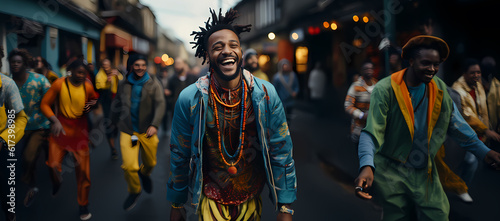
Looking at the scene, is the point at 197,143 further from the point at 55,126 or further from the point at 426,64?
the point at 55,126

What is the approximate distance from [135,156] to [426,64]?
11.2 feet

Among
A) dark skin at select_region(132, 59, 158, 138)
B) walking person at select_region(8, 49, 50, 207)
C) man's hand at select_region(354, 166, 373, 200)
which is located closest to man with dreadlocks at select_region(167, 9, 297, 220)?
man's hand at select_region(354, 166, 373, 200)

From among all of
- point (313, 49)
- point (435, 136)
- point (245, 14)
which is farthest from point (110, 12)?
point (245, 14)

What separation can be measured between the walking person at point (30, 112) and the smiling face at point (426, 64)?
172 inches

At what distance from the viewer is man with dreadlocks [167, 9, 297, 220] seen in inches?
100

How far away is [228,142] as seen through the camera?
2646 millimetres

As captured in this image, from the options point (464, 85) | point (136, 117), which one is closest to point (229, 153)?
point (136, 117)

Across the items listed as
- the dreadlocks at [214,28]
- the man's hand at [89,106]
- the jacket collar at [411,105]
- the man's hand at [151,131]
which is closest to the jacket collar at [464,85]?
the jacket collar at [411,105]

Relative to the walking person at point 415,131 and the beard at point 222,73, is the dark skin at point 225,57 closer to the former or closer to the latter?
the beard at point 222,73

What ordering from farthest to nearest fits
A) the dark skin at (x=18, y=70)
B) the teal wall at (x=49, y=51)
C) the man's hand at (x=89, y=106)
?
the teal wall at (x=49, y=51)
the man's hand at (x=89, y=106)
the dark skin at (x=18, y=70)

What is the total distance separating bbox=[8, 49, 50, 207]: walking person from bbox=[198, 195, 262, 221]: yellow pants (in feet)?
10.9

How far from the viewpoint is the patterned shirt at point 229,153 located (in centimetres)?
260

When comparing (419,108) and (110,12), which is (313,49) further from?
(419,108)

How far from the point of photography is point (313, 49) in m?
22.2
